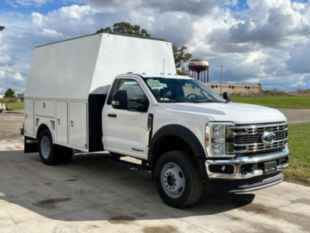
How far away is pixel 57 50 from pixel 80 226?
5.52m

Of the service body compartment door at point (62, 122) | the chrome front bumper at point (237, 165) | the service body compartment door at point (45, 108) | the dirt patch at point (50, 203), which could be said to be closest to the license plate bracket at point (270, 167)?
the chrome front bumper at point (237, 165)

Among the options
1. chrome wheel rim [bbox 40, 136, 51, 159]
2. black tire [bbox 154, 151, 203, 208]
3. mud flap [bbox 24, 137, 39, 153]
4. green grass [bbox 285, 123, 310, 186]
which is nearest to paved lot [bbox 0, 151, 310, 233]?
black tire [bbox 154, 151, 203, 208]

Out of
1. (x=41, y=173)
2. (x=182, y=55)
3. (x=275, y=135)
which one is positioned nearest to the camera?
(x=275, y=135)

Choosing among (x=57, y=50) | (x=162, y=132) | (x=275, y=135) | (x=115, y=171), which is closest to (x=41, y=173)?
(x=115, y=171)

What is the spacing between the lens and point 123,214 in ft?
19.7

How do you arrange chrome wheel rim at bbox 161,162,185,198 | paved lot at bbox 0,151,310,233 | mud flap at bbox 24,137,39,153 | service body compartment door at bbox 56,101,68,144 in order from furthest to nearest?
mud flap at bbox 24,137,39,153, service body compartment door at bbox 56,101,68,144, chrome wheel rim at bbox 161,162,185,198, paved lot at bbox 0,151,310,233

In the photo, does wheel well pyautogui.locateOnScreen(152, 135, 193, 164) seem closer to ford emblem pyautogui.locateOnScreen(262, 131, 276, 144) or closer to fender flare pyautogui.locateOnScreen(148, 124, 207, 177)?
fender flare pyautogui.locateOnScreen(148, 124, 207, 177)

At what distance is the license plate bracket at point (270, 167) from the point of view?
611 cm

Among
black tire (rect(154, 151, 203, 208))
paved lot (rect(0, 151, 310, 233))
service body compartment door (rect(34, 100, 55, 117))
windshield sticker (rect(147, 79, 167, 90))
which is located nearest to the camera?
paved lot (rect(0, 151, 310, 233))

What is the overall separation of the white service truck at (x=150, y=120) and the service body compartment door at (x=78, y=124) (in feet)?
0.07

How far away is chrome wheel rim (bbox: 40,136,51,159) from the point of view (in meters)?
9.85

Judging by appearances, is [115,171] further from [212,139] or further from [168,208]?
[212,139]

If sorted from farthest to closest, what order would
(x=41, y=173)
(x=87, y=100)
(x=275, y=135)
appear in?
(x=41, y=173) < (x=87, y=100) < (x=275, y=135)

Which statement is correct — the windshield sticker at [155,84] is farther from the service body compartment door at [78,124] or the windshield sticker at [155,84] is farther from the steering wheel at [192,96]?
the service body compartment door at [78,124]
